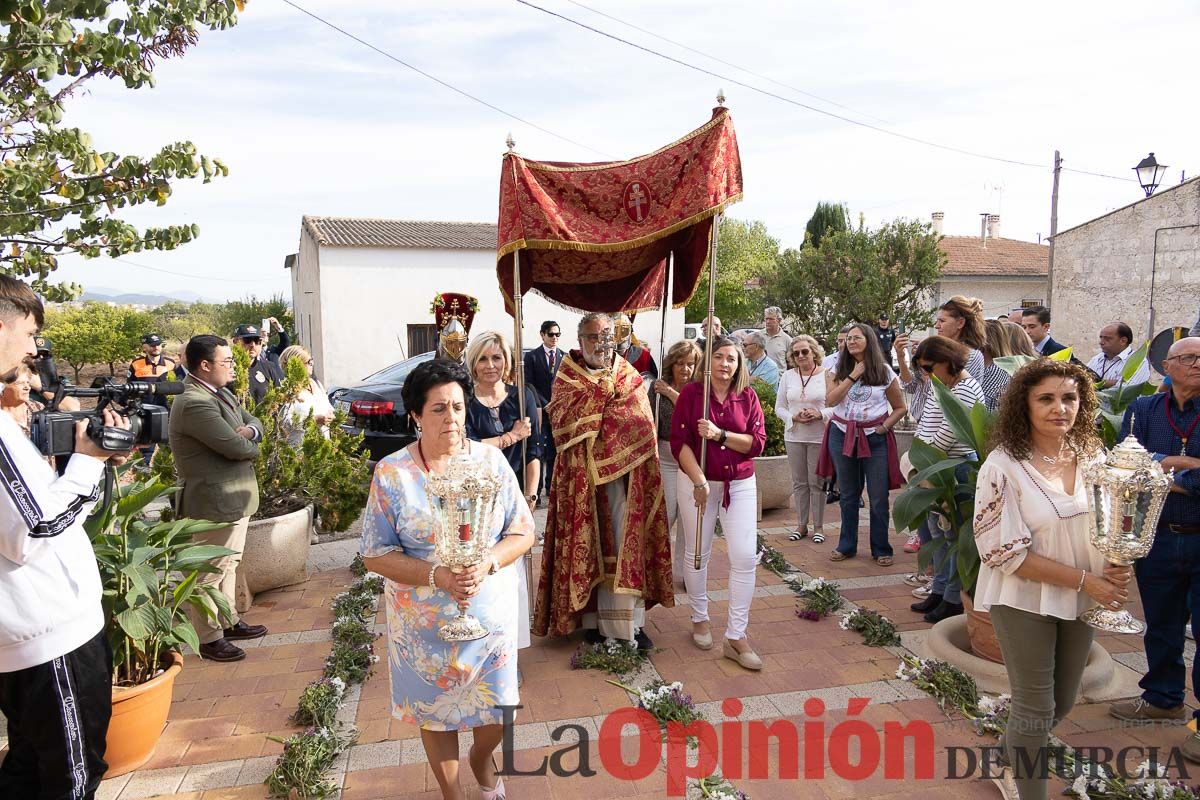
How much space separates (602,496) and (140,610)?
2.24 metres

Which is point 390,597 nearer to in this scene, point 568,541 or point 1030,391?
point 568,541

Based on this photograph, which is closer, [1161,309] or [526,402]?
[526,402]

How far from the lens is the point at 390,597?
2670mm

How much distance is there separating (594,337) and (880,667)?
7.76 ft

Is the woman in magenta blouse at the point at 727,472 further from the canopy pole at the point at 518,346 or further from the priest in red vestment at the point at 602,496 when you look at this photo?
the canopy pole at the point at 518,346

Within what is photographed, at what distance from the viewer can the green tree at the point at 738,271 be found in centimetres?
3584

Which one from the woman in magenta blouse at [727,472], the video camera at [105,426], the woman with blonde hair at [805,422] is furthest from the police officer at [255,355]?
the woman with blonde hair at [805,422]

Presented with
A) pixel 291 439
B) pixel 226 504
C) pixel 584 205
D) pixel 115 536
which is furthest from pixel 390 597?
pixel 291 439

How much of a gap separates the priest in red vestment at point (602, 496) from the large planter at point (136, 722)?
1932 mm

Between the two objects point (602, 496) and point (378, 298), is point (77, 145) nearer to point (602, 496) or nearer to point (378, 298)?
point (602, 496)

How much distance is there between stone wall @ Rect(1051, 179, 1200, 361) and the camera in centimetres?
1418

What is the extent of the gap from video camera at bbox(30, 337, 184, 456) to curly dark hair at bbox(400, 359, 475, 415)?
83 cm

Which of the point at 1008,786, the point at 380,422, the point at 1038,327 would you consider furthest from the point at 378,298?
the point at 1008,786

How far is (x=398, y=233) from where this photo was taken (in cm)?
2552
